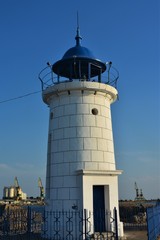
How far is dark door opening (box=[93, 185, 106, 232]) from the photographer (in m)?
13.6

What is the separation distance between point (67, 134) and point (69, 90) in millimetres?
2394

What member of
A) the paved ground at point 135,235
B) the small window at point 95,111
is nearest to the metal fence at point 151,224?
the paved ground at point 135,235

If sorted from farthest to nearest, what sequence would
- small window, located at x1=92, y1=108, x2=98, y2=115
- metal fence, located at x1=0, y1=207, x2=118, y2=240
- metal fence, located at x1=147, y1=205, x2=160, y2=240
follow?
small window, located at x1=92, y1=108, x2=98, y2=115, metal fence, located at x1=0, y1=207, x2=118, y2=240, metal fence, located at x1=147, y1=205, x2=160, y2=240

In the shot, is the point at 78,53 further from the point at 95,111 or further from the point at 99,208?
the point at 99,208

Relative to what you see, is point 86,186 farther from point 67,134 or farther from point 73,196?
point 67,134

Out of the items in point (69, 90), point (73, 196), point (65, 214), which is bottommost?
point (65, 214)

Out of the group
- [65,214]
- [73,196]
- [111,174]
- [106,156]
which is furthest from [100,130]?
[65,214]

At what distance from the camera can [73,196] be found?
13578 mm

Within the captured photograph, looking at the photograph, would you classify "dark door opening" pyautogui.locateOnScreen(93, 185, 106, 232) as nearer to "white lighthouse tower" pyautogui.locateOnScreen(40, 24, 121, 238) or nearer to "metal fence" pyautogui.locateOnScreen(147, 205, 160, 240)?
"white lighthouse tower" pyautogui.locateOnScreen(40, 24, 121, 238)

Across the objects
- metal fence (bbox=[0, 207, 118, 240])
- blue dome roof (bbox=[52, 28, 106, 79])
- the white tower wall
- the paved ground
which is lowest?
the paved ground

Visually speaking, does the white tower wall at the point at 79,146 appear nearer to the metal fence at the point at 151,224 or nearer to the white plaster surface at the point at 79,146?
the white plaster surface at the point at 79,146

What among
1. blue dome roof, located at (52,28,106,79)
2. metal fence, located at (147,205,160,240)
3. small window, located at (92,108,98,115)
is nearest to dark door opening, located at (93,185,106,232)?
metal fence, located at (147,205,160,240)

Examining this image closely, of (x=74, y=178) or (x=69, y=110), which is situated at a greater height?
(x=69, y=110)

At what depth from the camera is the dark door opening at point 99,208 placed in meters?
13.6
